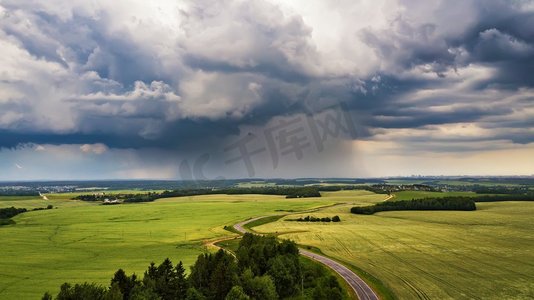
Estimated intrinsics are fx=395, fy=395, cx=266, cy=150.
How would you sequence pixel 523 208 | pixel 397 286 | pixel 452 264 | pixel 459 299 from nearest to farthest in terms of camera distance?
pixel 459 299 → pixel 397 286 → pixel 452 264 → pixel 523 208

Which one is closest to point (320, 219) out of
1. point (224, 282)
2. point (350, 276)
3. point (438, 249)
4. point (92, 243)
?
point (438, 249)

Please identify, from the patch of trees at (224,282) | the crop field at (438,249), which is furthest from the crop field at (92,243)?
the crop field at (438,249)

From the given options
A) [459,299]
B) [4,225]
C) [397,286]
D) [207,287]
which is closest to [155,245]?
[207,287]

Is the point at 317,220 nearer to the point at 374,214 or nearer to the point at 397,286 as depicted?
the point at 374,214

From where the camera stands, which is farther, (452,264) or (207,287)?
(452,264)

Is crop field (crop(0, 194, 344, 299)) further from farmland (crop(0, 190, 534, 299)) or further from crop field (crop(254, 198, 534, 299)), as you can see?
crop field (crop(254, 198, 534, 299))
